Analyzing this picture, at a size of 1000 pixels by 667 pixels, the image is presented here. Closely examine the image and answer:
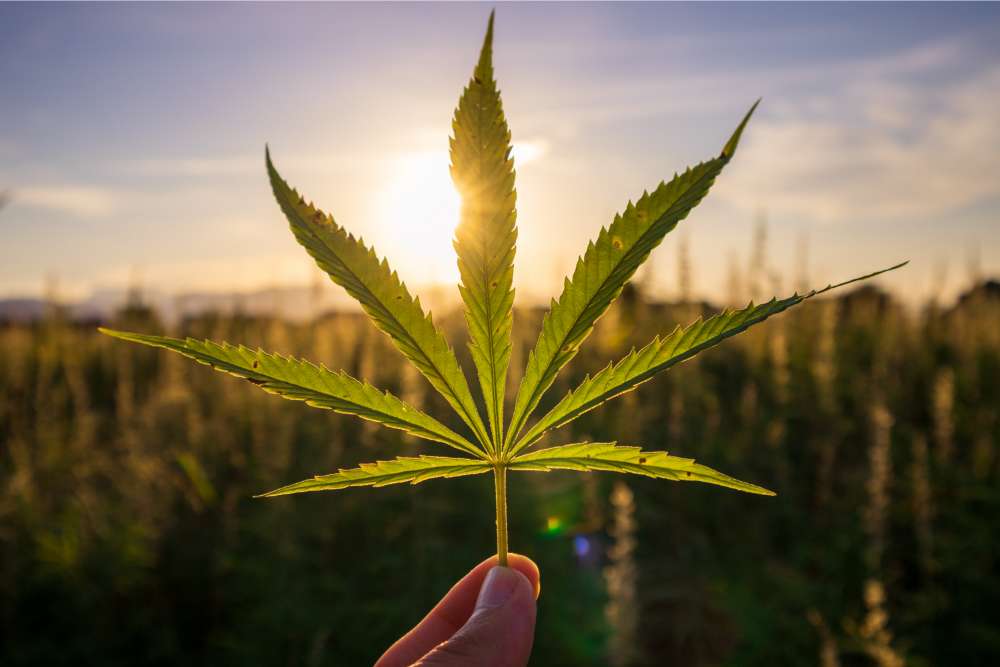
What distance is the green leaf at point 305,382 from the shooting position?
25.1 inches

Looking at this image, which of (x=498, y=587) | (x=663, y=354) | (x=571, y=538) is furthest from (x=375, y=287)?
(x=571, y=538)

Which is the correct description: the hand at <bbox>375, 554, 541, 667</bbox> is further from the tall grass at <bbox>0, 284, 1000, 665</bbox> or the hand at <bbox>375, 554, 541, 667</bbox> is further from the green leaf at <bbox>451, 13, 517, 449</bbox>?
the tall grass at <bbox>0, 284, 1000, 665</bbox>

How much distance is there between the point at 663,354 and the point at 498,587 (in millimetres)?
451

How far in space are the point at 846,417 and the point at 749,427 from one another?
3.85ft

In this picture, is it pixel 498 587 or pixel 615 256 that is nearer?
pixel 615 256

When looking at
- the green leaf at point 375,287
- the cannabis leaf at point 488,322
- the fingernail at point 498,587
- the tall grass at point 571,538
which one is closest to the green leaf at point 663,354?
the cannabis leaf at point 488,322

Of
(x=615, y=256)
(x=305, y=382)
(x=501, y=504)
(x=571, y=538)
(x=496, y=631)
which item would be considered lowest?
(x=571, y=538)

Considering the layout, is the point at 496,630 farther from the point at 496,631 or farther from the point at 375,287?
the point at 375,287

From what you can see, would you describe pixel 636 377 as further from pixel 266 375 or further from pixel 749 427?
pixel 749 427

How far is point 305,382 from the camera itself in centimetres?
69

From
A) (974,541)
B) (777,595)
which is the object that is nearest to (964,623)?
(974,541)

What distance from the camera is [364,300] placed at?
70 centimetres

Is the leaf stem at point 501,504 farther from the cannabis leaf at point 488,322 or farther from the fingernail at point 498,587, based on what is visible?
the fingernail at point 498,587

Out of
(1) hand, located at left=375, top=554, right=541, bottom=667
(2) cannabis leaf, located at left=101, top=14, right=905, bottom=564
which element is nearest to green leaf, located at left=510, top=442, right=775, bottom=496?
(2) cannabis leaf, located at left=101, top=14, right=905, bottom=564
